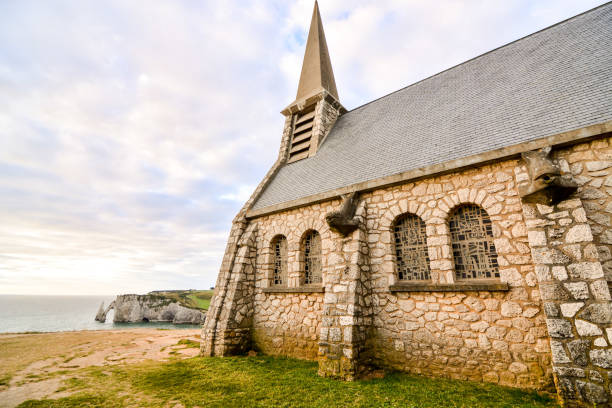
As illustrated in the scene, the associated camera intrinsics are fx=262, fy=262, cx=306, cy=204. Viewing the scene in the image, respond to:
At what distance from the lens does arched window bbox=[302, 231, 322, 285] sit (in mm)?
7554

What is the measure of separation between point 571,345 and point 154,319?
34.6m

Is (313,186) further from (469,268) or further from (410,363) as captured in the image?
(410,363)

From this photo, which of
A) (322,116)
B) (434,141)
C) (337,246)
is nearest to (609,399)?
(337,246)

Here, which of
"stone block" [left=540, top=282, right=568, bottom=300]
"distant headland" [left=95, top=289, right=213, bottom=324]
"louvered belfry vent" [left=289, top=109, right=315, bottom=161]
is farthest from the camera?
"distant headland" [left=95, top=289, right=213, bottom=324]

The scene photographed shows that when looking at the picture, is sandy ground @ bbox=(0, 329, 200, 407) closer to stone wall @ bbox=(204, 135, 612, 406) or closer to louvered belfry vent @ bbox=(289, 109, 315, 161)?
stone wall @ bbox=(204, 135, 612, 406)

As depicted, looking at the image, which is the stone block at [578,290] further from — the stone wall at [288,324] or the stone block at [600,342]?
the stone wall at [288,324]

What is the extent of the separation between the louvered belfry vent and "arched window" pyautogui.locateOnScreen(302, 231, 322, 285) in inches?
169

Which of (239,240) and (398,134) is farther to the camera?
(239,240)

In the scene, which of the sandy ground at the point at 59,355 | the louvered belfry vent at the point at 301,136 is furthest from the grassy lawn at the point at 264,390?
the louvered belfry vent at the point at 301,136

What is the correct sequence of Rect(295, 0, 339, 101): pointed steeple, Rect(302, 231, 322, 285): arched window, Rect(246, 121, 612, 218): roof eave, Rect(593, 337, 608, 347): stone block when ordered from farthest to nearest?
Rect(295, 0, 339, 101): pointed steeple
Rect(302, 231, 322, 285): arched window
Rect(246, 121, 612, 218): roof eave
Rect(593, 337, 608, 347): stone block

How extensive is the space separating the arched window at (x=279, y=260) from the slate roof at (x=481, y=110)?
1.38 meters

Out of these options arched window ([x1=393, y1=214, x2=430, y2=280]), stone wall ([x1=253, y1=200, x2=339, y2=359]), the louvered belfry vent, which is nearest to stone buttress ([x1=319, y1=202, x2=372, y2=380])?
stone wall ([x1=253, y1=200, x2=339, y2=359])

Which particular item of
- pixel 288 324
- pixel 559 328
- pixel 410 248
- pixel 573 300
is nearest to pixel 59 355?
pixel 288 324

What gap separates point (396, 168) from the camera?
21.5 ft
